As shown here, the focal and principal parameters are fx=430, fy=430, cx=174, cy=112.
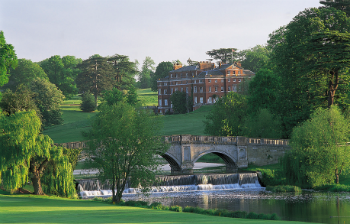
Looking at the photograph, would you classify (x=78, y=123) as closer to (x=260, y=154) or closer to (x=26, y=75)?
(x=26, y=75)

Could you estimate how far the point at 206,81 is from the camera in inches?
4168

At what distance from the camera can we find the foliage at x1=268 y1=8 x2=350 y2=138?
4900cm

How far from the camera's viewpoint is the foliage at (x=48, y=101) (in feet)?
290

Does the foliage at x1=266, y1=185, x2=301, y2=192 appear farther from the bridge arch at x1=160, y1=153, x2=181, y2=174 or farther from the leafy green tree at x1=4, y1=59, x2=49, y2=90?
the leafy green tree at x1=4, y1=59, x2=49, y2=90

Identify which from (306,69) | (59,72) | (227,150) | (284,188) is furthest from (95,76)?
(284,188)

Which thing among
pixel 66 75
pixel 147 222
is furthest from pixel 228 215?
pixel 66 75

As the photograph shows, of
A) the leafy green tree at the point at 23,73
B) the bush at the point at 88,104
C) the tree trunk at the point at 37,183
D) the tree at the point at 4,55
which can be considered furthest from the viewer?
the leafy green tree at the point at 23,73

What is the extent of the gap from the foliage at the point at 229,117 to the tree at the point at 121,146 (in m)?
28.3

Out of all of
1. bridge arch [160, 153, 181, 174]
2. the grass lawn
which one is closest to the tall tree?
bridge arch [160, 153, 181, 174]

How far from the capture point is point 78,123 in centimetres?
8888

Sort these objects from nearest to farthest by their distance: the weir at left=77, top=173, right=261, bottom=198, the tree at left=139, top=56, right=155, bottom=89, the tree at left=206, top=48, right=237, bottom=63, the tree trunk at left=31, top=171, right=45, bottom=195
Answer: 1. the tree trunk at left=31, top=171, right=45, bottom=195
2. the weir at left=77, top=173, right=261, bottom=198
3. the tree at left=206, top=48, right=237, bottom=63
4. the tree at left=139, top=56, right=155, bottom=89

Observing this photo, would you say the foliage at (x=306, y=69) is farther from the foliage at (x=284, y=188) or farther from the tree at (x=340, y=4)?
the foliage at (x=284, y=188)

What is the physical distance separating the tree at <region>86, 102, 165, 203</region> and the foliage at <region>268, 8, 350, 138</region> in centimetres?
2508

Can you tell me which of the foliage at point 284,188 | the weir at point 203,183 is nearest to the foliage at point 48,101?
the weir at point 203,183
